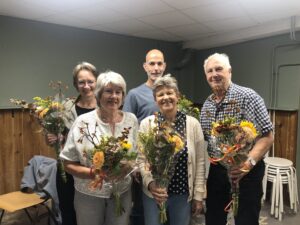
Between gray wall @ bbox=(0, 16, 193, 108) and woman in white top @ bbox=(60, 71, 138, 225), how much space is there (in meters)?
2.01

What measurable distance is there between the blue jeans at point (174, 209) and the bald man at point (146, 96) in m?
0.64

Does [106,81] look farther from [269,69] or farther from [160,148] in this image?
[269,69]

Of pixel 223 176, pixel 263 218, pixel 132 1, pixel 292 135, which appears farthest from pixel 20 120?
pixel 292 135

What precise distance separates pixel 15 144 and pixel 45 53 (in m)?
1.18

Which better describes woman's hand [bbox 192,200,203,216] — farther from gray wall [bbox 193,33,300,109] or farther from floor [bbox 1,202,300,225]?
gray wall [bbox 193,33,300,109]

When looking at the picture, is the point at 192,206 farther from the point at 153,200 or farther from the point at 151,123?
the point at 151,123

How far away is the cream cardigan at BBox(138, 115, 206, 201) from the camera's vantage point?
63.7 inches

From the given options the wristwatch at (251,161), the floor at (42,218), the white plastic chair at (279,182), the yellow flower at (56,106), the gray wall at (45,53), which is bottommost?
the floor at (42,218)

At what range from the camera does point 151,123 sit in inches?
63.3

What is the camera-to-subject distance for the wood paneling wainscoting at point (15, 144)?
10.4 ft

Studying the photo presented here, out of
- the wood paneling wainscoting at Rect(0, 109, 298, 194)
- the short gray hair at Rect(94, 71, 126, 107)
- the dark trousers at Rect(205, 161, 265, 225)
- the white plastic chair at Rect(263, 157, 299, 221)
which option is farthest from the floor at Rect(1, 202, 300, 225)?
the short gray hair at Rect(94, 71, 126, 107)

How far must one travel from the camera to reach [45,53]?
3406 mm

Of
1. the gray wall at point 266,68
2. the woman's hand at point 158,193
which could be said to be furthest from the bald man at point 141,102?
the gray wall at point 266,68

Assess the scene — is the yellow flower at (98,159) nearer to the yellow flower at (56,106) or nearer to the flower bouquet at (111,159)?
the flower bouquet at (111,159)
